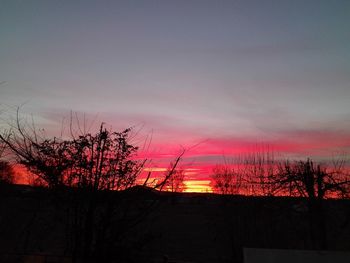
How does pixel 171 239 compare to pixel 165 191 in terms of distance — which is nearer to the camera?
pixel 165 191

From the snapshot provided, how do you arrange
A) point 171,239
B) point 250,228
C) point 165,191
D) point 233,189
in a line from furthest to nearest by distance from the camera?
point 171,239
point 233,189
point 250,228
point 165,191

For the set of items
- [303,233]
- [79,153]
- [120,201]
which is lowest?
[303,233]

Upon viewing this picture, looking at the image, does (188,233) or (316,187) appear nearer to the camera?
(316,187)

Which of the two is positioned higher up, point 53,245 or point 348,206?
point 348,206

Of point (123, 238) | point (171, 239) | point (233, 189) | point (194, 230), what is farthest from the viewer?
point (194, 230)

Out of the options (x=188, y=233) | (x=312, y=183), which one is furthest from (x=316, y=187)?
(x=188, y=233)

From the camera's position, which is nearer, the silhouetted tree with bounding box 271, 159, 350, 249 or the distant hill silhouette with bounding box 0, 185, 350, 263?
the distant hill silhouette with bounding box 0, 185, 350, 263

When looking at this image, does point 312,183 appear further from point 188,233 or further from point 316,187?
point 188,233

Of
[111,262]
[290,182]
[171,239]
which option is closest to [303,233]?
[290,182]

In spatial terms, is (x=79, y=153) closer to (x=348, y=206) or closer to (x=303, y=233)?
(x=348, y=206)

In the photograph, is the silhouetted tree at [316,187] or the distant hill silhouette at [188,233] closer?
the distant hill silhouette at [188,233]

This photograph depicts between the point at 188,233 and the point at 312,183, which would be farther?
the point at 188,233

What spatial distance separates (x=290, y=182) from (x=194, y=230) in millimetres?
17319

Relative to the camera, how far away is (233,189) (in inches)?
763
